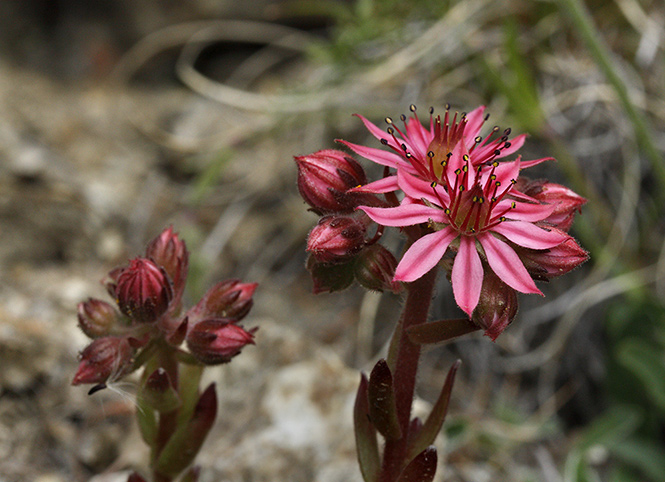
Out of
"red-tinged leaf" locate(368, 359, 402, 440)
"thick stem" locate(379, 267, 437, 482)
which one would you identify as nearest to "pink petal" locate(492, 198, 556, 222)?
"thick stem" locate(379, 267, 437, 482)

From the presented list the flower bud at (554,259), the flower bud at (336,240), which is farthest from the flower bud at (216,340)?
the flower bud at (554,259)

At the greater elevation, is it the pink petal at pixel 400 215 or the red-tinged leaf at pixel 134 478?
the pink petal at pixel 400 215

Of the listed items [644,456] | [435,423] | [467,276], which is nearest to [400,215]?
[467,276]

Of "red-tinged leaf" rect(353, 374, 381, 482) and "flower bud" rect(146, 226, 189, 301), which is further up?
"flower bud" rect(146, 226, 189, 301)

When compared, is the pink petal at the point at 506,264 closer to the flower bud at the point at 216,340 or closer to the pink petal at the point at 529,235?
the pink petal at the point at 529,235

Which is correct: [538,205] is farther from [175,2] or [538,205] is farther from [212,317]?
[175,2]

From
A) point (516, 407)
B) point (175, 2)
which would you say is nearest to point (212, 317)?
point (516, 407)

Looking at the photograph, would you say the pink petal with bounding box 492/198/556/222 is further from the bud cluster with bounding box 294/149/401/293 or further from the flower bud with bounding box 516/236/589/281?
the bud cluster with bounding box 294/149/401/293
